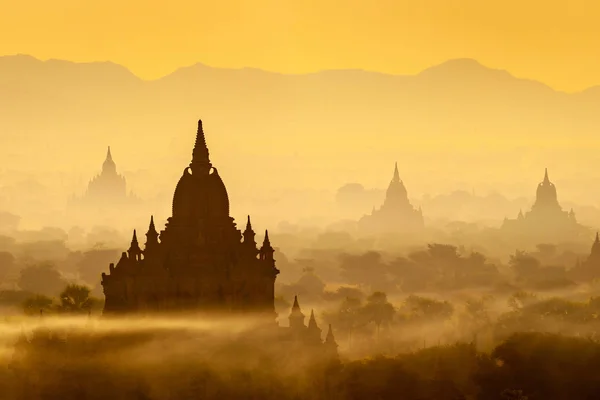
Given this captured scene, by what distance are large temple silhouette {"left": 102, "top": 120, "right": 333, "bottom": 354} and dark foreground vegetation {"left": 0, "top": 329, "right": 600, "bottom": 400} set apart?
11.6 feet

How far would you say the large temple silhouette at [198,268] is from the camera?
84812 millimetres

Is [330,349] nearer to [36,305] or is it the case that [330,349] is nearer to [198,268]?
[198,268]

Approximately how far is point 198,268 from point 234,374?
9324 mm

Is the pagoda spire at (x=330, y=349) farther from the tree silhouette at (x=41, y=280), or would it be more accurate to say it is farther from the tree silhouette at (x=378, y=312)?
the tree silhouette at (x=41, y=280)

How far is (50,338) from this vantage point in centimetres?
8406

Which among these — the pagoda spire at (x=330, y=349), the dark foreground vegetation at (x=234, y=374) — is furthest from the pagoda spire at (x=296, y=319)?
the dark foreground vegetation at (x=234, y=374)

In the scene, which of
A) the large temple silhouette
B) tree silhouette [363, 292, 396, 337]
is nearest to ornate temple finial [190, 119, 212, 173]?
the large temple silhouette

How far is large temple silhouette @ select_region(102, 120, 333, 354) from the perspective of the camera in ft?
278

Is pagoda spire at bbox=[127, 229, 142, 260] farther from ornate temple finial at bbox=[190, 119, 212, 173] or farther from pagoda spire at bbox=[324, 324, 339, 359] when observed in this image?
pagoda spire at bbox=[324, 324, 339, 359]

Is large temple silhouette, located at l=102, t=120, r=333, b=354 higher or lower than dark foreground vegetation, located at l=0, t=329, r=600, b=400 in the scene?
higher

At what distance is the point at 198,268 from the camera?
86.4 meters

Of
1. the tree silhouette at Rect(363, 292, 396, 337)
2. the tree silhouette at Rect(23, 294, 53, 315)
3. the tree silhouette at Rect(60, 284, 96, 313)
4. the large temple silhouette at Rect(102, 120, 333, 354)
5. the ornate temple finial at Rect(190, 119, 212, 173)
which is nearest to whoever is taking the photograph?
the large temple silhouette at Rect(102, 120, 333, 354)

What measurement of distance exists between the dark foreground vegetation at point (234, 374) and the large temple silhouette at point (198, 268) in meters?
3.53

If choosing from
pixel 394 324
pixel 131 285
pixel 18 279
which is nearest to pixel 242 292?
pixel 131 285
